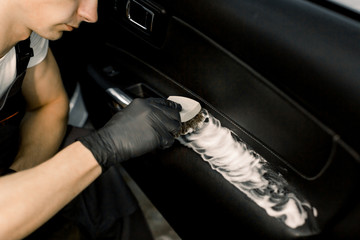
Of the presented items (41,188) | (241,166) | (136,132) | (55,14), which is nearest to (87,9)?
(55,14)

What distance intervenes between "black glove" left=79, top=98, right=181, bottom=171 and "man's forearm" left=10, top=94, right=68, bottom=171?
1.19 ft

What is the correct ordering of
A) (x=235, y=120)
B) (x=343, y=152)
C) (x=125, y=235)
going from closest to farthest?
(x=343, y=152) → (x=235, y=120) → (x=125, y=235)

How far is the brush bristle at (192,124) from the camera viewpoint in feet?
3.38

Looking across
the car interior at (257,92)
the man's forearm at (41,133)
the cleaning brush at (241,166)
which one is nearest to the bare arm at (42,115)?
the man's forearm at (41,133)

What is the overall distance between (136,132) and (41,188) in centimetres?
28

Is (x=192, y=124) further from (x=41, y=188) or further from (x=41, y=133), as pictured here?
(x=41, y=133)

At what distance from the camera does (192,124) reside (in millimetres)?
1042

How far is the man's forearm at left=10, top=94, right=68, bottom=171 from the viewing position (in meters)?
1.22

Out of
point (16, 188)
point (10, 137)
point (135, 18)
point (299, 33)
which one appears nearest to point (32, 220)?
point (16, 188)

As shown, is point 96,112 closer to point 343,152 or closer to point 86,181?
point 86,181

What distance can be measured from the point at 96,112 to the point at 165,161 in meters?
0.52

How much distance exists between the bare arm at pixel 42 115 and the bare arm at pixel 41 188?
1.15ft

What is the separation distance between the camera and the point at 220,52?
2.97ft

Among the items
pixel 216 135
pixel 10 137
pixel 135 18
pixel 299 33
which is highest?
pixel 299 33
